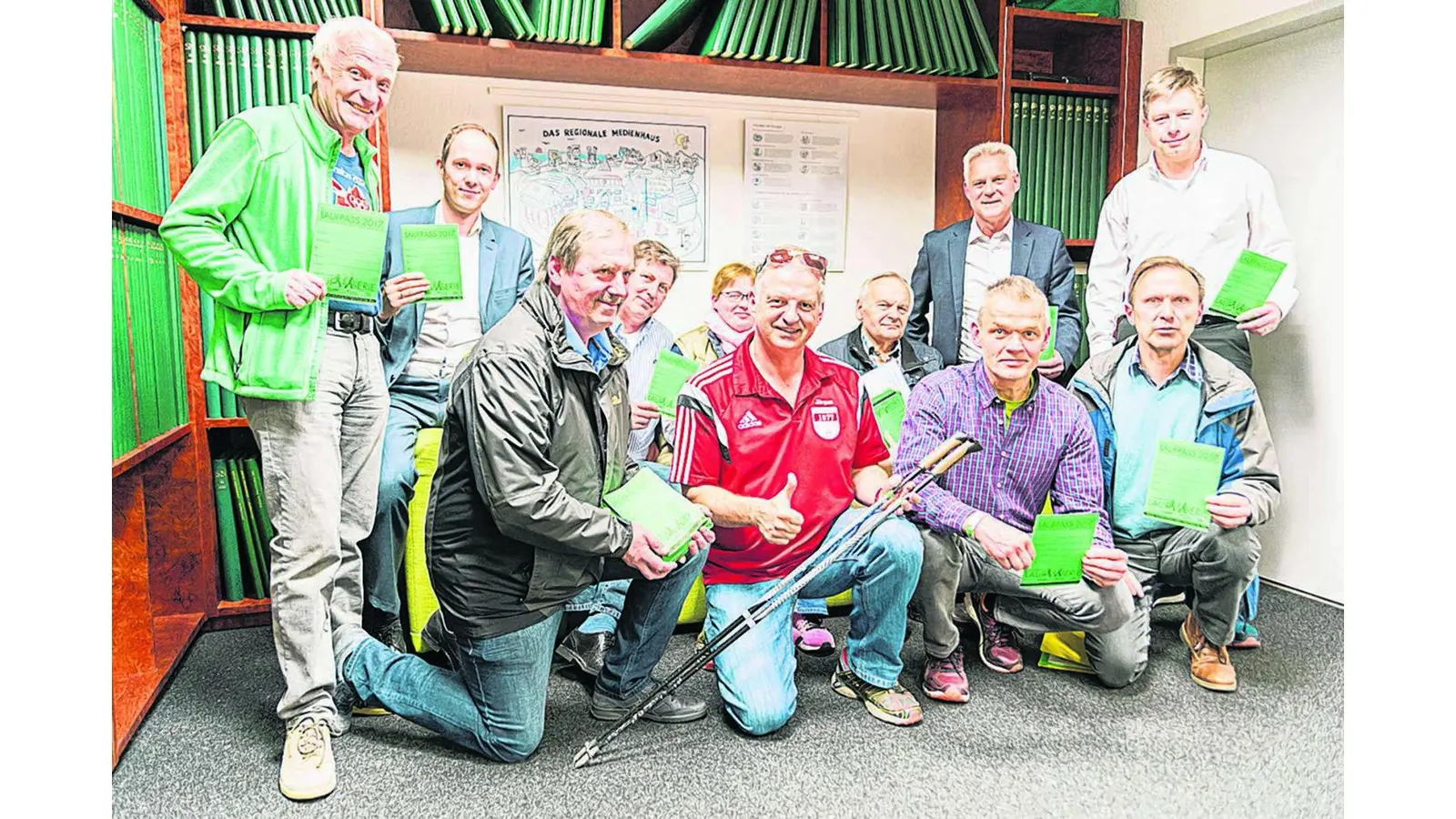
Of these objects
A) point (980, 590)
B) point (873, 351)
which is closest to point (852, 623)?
point (980, 590)

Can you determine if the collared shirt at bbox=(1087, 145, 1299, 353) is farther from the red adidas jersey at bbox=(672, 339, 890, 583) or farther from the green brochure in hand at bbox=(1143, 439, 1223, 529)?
the red adidas jersey at bbox=(672, 339, 890, 583)

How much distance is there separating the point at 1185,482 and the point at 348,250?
193 centimetres

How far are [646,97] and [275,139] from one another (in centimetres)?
148

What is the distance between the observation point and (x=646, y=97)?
322cm

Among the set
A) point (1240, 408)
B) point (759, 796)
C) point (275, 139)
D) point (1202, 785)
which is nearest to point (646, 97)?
point (275, 139)

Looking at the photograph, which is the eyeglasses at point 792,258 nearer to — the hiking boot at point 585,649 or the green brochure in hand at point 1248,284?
the hiking boot at point 585,649

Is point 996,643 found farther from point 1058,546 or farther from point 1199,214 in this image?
point 1199,214

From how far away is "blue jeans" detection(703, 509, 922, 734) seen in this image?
2.19m

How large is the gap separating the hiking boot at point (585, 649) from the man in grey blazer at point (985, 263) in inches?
48.0

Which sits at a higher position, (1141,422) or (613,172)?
(613,172)

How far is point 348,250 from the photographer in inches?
79.2

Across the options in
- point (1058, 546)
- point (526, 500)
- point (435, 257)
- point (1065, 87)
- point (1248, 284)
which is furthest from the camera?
point (1065, 87)

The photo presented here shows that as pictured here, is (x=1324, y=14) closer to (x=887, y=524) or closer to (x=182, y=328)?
(x=887, y=524)

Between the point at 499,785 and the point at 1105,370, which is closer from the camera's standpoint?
the point at 499,785
